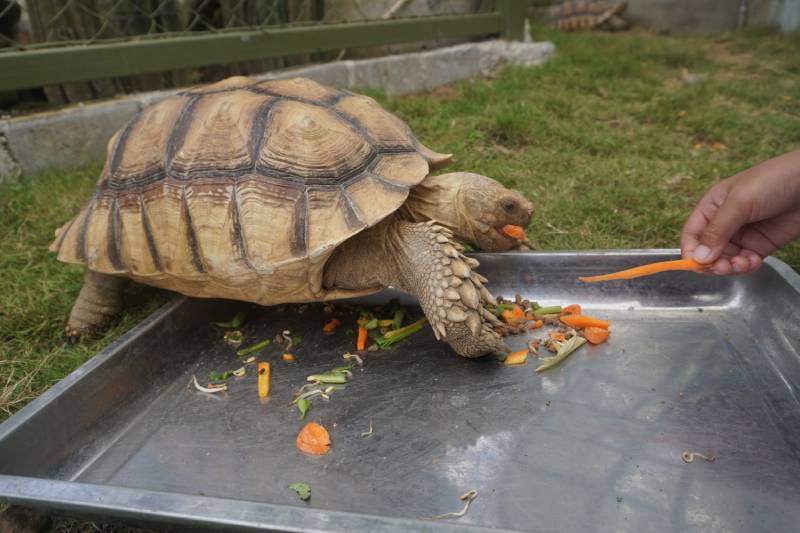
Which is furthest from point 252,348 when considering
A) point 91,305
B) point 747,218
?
point 747,218

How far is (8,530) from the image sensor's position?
153cm

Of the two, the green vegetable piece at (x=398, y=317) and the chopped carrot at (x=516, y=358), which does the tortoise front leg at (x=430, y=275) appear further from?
the green vegetable piece at (x=398, y=317)

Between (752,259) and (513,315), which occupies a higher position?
(752,259)

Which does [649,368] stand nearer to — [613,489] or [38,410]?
[613,489]

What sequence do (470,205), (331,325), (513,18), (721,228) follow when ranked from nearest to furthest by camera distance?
(721,228) < (470,205) < (331,325) < (513,18)

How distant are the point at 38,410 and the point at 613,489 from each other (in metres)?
1.77

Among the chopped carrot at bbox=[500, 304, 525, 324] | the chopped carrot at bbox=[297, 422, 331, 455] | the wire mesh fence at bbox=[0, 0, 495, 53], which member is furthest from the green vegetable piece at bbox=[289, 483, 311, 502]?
the wire mesh fence at bbox=[0, 0, 495, 53]

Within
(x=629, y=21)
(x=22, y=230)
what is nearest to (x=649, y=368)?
(x=22, y=230)

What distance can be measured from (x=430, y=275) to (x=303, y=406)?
65 cm

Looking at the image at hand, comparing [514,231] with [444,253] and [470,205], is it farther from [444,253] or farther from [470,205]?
[444,253]

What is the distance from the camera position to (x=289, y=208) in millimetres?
2080

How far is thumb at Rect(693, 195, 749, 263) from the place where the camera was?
1.79 metres

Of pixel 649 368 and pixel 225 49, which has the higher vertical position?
pixel 225 49

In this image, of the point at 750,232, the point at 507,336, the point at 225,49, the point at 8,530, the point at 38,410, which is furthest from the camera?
the point at 225,49
